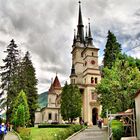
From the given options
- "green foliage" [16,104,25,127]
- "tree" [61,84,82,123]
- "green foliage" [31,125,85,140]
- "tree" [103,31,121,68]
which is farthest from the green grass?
"tree" [103,31,121,68]

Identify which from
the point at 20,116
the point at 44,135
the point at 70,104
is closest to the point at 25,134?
the point at 44,135

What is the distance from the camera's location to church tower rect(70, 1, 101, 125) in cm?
6619

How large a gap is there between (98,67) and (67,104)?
18168 mm

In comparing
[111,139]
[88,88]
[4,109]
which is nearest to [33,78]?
[4,109]

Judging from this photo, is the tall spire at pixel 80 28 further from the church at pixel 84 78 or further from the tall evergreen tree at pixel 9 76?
the tall evergreen tree at pixel 9 76

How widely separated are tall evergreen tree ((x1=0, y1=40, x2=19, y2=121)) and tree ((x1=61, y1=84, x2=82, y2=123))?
11949 mm

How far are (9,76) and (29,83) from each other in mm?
6134

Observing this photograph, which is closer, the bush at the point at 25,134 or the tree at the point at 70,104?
the bush at the point at 25,134

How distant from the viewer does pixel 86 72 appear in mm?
68938

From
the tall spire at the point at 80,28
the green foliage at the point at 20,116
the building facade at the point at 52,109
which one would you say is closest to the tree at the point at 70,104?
the building facade at the point at 52,109

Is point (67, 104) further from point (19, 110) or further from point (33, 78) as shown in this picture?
point (19, 110)

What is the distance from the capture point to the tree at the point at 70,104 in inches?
2151

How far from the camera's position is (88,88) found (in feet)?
220

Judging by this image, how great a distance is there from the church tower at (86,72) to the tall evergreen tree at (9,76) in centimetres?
2154
